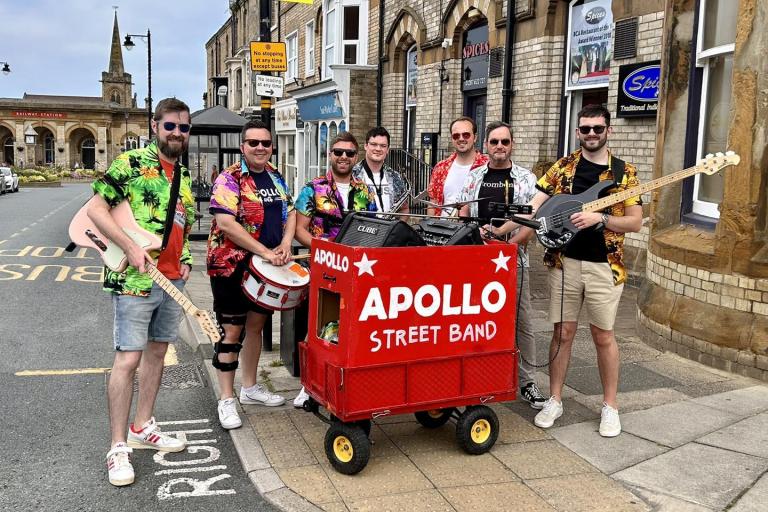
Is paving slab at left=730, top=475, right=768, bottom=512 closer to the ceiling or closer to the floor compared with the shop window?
closer to the floor

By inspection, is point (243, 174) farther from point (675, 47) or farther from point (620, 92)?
point (620, 92)

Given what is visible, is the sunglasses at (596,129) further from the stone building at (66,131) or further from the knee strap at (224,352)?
the stone building at (66,131)

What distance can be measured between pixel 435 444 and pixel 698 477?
152cm

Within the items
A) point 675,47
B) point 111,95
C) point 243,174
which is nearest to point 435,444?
point 243,174

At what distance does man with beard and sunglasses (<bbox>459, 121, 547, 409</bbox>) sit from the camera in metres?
4.99

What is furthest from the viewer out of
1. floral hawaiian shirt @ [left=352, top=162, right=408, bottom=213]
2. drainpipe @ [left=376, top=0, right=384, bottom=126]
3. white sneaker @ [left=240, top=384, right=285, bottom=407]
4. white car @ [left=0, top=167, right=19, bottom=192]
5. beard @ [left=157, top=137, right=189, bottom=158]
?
white car @ [left=0, top=167, right=19, bottom=192]

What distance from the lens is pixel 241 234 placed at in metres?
4.63

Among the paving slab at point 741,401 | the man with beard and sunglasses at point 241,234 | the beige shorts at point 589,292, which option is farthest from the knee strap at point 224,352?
the paving slab at point 741,401

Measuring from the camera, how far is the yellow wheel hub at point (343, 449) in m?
4.03

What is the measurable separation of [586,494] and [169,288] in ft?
8.33

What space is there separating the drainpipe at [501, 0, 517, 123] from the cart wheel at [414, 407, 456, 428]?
27.5ft

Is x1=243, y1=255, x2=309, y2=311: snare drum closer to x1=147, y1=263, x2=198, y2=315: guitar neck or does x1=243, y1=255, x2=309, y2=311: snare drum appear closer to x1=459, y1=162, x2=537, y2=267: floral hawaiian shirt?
x1=147, y1=263, x2=198, y2=315: guitar neck

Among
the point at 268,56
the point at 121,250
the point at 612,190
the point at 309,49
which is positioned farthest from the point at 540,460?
the point at 309,49

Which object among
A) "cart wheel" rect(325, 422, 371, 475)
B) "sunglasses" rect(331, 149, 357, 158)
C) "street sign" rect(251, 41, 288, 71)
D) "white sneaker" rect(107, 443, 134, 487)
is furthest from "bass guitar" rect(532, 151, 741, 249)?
"street sign" rect(251, 41, 288, 71)
